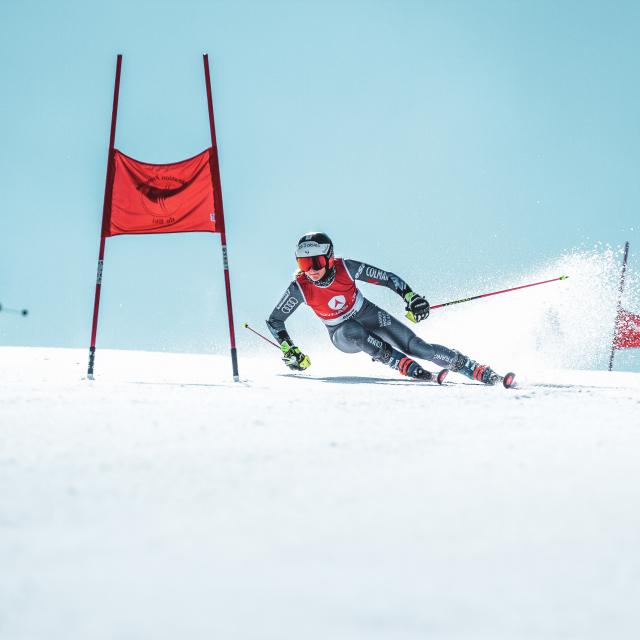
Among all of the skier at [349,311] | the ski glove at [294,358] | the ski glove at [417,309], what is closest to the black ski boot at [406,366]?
the skier at [349,311]

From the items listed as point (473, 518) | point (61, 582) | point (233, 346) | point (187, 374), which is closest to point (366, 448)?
point (473, 518)

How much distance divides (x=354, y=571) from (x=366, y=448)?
101cm

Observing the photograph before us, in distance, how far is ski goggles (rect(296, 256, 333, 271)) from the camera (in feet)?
20.3

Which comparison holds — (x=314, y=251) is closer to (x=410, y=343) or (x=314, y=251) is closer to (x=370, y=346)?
(x=370, y=346)

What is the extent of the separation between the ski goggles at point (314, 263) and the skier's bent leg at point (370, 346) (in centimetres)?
66

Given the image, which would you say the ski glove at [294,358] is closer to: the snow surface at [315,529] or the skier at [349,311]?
the skier at [349,311]

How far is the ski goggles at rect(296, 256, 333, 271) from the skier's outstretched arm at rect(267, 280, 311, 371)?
36 cm

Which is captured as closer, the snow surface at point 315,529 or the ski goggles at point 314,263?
the snow surface at point 315,529

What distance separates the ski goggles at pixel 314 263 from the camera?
618 centimetres

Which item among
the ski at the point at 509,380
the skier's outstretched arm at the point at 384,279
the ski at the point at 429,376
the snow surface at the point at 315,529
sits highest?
the skier's outstretched arm at the point at 384,279

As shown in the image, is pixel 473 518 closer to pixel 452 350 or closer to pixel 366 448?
pixel 366 448

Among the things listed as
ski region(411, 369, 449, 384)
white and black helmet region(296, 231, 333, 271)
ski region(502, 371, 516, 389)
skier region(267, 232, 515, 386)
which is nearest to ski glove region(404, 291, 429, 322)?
skier region(267, 232, 515, 386)

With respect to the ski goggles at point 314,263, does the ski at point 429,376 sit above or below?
below

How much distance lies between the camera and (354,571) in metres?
1.20
